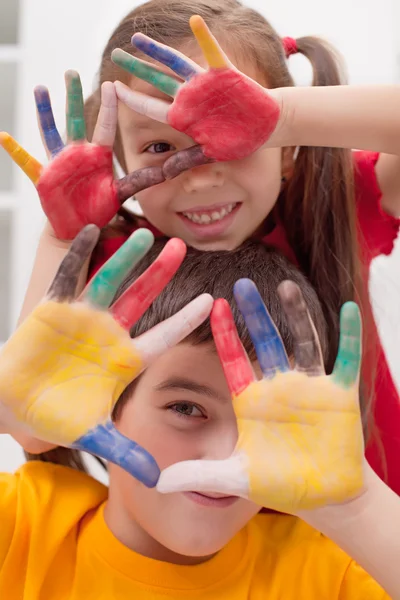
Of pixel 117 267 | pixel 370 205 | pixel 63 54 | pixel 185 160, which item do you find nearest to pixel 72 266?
pixel 117 267

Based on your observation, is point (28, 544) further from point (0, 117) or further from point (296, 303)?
point (0, 117)

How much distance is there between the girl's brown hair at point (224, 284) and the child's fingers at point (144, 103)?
171mm

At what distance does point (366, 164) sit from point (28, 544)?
2.46 feet

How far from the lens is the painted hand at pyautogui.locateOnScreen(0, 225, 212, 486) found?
2.21ft

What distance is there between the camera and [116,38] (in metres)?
1.08

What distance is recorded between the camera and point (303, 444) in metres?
0.66

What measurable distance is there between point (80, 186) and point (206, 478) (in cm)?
46

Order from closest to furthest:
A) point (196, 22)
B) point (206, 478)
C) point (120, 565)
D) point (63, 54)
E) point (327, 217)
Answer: point (206, 478) < point (196, 22) < point (120, 565) < point (327, 217) < point (63, 54)

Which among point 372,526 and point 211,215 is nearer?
point 372,526

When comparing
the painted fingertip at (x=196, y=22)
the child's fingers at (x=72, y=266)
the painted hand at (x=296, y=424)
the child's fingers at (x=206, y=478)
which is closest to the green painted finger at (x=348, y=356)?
the painted hand at (x=296, y=424)

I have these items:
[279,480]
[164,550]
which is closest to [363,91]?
[279,480]

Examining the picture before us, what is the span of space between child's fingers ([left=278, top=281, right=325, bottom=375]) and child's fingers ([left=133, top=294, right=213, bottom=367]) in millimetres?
78

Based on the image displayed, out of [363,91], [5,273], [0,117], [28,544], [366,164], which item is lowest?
[5,273]

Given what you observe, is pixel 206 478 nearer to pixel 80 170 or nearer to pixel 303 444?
pixel 303 444
